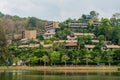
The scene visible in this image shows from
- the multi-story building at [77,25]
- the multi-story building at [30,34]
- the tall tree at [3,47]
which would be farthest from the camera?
the multi-story building at [30,34]

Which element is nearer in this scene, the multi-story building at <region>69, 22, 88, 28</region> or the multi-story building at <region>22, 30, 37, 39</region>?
the multi-story building at <region>69, 22, 88, 28</region>

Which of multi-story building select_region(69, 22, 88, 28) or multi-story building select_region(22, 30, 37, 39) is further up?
multi-story building select_region(69, 22, 88, 28)

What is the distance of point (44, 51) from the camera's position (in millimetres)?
82062

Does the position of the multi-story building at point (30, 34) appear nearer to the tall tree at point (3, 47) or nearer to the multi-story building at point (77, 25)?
the multi-story building at point (77, 25)

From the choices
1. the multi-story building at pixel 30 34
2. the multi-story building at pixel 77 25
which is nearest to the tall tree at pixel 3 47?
the multi-story building at pixel 77 25

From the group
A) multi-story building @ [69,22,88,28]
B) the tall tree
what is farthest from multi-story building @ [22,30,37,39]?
the tall tree

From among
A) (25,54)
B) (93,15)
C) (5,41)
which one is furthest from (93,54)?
(93,15)

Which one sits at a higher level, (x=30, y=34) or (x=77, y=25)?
(x=77, y=25)

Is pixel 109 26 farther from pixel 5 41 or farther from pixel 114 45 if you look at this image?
pixel 5 41

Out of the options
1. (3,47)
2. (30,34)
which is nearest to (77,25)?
(30,34)

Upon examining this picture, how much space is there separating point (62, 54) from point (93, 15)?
190 ft

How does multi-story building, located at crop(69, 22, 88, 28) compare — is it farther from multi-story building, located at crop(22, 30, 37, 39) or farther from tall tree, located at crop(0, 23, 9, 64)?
tall tree, located at crop(0, 23, 9, 64)

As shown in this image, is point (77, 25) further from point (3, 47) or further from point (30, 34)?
point (3, 47)

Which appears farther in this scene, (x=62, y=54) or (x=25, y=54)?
(x=25, y=54)
